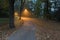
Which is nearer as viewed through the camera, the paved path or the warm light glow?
the paved path

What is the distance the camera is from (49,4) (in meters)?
26.0

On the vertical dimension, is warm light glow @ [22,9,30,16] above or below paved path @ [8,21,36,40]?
below

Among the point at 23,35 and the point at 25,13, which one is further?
the point at 25,13

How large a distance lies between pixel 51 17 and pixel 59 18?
5.19 ft

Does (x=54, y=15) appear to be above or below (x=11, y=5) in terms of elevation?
below

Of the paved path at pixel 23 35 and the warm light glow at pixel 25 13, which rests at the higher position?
the paved path at pixel 23 35

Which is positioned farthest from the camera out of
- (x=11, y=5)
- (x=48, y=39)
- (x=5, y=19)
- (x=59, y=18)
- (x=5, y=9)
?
(x=59, y=18)

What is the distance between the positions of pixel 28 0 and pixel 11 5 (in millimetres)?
25263

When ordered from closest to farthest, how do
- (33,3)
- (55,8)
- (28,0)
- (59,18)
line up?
1. (59,18)
2. (55,8)
3. (33,3)
4. (28,0)

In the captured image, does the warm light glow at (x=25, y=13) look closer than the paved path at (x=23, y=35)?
No

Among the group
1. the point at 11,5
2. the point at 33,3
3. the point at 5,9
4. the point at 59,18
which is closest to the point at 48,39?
the point at 11,5

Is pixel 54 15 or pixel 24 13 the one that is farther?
pixel 24 13

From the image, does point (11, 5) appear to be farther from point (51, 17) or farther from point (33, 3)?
point (33, 3)

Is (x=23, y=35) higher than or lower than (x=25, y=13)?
higher
